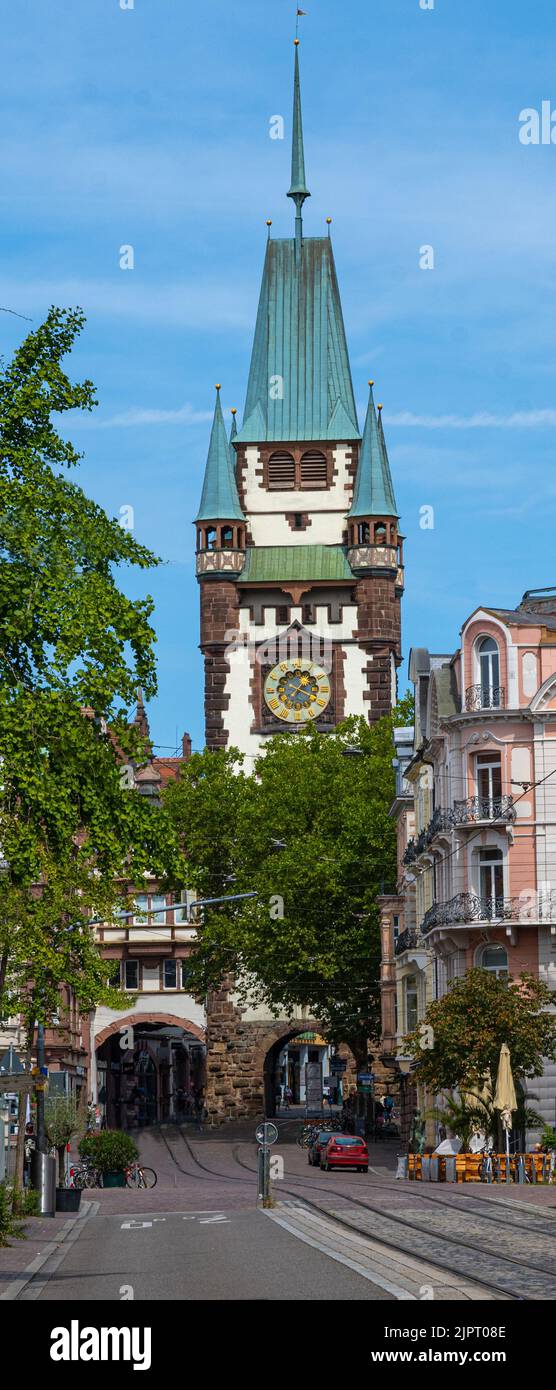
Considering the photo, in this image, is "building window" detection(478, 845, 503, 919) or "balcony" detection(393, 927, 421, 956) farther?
"balcony" detection(393, 927, 421, 956)

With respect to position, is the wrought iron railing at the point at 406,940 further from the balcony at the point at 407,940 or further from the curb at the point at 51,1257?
the curb at the point at 51,1257

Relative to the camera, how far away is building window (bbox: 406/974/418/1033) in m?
70.5

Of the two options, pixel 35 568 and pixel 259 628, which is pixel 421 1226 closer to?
pixel 35 568

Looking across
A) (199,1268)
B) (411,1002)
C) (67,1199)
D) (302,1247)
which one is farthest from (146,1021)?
(199,1268)

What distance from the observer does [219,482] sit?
96938 millimetres

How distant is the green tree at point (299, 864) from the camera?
79.4 meters

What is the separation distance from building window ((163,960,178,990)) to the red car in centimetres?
4744

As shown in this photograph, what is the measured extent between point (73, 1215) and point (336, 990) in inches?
1577

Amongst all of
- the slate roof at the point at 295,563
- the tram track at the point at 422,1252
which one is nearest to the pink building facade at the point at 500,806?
the tram track at the point at 422,1252

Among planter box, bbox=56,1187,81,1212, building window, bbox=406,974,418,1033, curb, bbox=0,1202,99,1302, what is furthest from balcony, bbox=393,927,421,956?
planter box, bbox=56,1187,81,1212

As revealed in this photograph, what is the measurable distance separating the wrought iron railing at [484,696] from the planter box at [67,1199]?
828 inches

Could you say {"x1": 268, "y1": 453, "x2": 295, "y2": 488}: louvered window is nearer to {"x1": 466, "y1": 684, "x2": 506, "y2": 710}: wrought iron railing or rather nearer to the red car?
{"x1": 466, "y1": 684, "x2": 506, "y2": 710}: wrought iron railing

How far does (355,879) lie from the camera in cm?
8125
